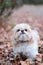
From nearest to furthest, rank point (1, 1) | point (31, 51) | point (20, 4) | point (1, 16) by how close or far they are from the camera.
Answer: point (31, 51) → point (1, 1) → point (1, 16) → point (20, 4)

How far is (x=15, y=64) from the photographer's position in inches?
221

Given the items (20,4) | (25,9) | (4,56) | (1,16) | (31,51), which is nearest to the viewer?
(31,51)

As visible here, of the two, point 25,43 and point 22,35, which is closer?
point 22,35

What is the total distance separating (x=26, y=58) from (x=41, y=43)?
114cm

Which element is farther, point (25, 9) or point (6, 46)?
point (25, 9)

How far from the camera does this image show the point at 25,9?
50.3 feet

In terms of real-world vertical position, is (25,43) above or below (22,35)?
below

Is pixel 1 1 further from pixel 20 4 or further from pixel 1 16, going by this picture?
pixel 20 4

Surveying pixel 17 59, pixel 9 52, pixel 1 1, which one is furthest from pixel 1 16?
pixel 17 59

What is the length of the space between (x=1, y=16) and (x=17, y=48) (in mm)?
4793

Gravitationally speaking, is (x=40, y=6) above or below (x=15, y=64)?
below

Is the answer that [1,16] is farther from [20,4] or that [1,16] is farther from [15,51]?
[20,4]

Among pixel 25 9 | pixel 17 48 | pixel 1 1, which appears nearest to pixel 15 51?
pixel 17 48

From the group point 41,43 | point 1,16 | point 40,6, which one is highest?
point 41,43
